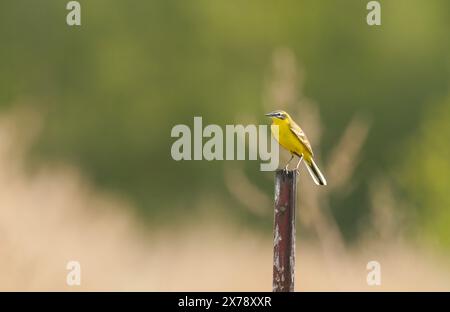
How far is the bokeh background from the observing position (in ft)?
23.9

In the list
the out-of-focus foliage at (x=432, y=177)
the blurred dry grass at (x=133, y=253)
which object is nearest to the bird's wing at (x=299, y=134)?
the blurred dry grass at (x=133, y=253)

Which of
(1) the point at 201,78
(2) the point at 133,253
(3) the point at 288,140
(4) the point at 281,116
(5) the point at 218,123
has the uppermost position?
(1) the point at 201,78

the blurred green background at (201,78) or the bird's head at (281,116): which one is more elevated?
the blurred green background at (201,78)

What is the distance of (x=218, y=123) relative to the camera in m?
10.3

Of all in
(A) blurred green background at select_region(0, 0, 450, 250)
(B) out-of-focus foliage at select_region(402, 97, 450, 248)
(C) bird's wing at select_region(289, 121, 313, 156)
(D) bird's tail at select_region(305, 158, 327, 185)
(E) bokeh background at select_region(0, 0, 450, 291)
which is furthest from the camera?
(A) blurred green background at select_region(0, 0, 450, 250)

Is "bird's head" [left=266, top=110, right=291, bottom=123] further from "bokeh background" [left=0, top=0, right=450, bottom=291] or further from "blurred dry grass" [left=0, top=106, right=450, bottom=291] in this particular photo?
"blurred dry grass" [left=0, top=106, right=450, bottom=291]

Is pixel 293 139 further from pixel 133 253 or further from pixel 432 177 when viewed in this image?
pixel 432 177

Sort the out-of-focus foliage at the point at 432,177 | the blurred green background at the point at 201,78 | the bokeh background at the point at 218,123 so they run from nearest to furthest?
1. the bokeh background at the point at 218,123
2. the out-of-focus foliage at the point at 432,177
3. the blurred green background at the point at 201,78

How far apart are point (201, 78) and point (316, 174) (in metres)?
4.37

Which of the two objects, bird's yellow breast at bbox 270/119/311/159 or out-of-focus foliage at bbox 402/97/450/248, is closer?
bird's yellow breast at bbox 270/119/311/159

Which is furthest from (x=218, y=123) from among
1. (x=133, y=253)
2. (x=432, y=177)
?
(x=133, y=253)

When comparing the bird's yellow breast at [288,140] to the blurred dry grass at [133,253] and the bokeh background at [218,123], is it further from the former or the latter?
the blurred dry grass at [133,253]

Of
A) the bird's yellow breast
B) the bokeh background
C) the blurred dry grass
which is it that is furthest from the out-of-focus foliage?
the bird's yellow breast

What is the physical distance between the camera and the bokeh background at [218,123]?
7281 mm
